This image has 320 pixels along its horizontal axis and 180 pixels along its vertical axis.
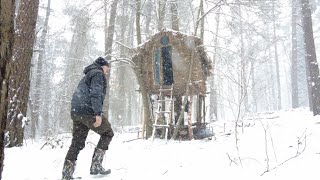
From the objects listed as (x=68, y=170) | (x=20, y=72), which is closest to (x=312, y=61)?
(x=20, y=72)

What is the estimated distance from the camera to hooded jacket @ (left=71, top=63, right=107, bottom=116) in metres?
→ 4.50

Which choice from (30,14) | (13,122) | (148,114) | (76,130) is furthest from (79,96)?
(148,114)

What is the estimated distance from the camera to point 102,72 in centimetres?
482

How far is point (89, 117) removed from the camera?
455 cm

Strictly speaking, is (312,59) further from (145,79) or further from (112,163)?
(112,163)

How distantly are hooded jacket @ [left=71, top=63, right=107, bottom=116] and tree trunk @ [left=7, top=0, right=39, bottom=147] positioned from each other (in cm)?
325

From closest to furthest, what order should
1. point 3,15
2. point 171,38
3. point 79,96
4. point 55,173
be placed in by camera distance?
point 3,15 → point 79,96 → point 55,173 → point 171,38

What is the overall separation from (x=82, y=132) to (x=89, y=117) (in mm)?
283

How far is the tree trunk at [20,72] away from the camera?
7195mm

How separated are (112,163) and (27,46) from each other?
3629 millimetres

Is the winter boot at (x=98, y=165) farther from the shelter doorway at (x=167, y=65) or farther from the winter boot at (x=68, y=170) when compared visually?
the shelter doorway at (x=167, y=65)

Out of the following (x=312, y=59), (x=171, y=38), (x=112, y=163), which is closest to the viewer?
(x=112, y=163)

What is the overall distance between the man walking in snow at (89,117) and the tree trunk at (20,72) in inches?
126

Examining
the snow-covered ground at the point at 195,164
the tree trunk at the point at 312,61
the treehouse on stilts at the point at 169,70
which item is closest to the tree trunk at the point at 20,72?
the snow-covered ground at the point at 195,164
